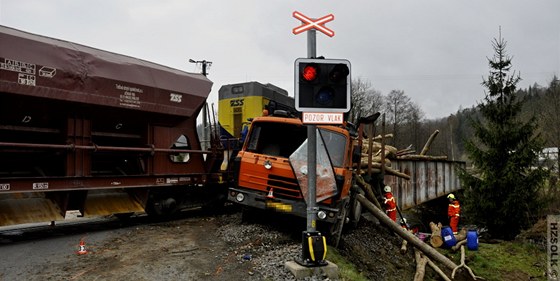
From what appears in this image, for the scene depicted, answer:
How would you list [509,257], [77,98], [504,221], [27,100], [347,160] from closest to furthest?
[27,100], [77,98], [347,160], [509,257], [504,221]

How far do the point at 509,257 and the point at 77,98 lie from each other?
12494mm

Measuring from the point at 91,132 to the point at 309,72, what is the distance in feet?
19.5

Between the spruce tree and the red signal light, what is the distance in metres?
12.4

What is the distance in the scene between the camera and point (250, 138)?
9531 millimetres

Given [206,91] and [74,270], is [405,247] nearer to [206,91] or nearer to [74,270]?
[206,91]

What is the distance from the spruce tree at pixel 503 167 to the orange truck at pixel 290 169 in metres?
8.54

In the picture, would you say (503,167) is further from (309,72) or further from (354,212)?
(309,72)

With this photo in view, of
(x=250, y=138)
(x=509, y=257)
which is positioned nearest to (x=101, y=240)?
(x=250, y=138)

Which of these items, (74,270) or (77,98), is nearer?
(74,270)

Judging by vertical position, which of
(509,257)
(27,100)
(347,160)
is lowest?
(509,257)

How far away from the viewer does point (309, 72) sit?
18.3 feet

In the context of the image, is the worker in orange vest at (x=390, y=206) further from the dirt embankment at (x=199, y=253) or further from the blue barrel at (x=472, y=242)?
the blue barrel at (x=472, y=242)

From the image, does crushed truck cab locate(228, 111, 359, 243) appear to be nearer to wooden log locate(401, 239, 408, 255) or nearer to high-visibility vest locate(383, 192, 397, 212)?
wooden log locate(401, 239, 408, 255)

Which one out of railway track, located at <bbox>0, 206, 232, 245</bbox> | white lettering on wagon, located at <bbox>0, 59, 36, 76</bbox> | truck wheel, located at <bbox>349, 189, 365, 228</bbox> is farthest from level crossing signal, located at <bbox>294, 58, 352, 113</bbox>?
railway track, located at <bbox>0, 206, 232, 245</bbox>
